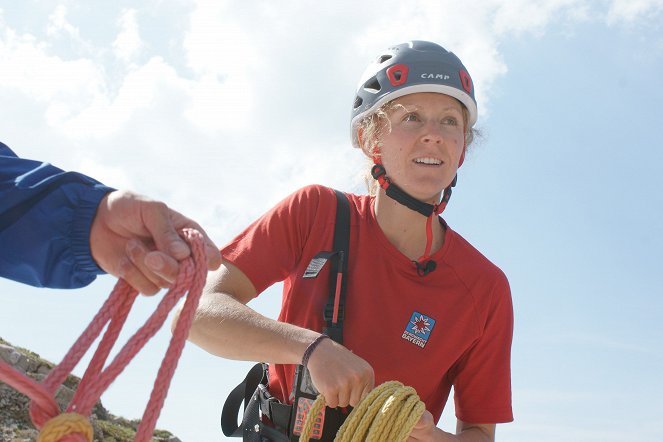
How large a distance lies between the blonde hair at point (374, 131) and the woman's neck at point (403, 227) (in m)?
0.27

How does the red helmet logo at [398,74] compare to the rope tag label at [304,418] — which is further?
the red helmet logo at [398,74]

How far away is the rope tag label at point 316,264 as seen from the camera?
3.95m

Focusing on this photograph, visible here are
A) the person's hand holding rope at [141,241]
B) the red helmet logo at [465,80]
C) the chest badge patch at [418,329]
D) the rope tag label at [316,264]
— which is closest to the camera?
the person's hand holding rope at [141,241]

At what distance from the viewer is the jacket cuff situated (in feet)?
7.22

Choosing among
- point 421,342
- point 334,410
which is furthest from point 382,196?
point 334,410

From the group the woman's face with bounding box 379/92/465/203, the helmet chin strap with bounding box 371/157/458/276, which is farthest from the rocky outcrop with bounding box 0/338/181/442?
the woman's face with bounding box 379/92/465/203

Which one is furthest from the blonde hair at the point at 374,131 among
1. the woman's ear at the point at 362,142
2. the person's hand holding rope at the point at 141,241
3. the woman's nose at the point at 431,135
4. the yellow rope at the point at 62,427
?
the yellow rope at the point at 62,427

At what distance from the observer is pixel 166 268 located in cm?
205

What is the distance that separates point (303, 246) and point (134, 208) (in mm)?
2156

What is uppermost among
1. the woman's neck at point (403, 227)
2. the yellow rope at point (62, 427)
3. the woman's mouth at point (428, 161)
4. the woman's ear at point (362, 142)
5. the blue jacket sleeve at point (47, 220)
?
the woman's ear at point (362, 142)

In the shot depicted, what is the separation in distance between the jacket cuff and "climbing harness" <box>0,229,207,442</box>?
6.0 inches

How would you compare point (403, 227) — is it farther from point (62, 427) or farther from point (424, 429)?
point (62, 427)

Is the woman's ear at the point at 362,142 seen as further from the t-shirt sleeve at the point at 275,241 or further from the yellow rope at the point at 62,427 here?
the yellow rope at the point at 62,427

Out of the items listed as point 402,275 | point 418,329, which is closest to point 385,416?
point 418,329
